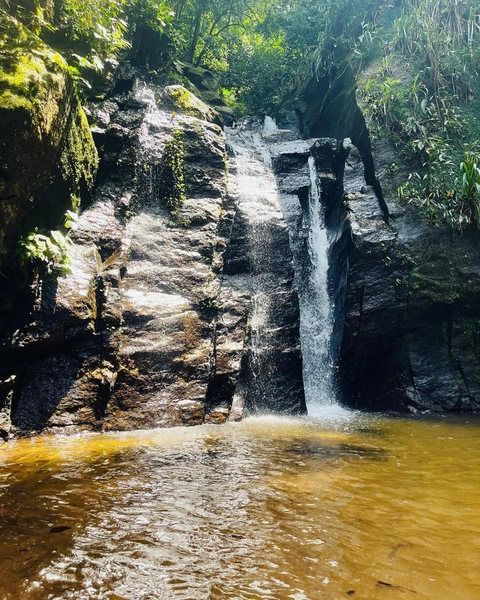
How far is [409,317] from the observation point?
9.63m

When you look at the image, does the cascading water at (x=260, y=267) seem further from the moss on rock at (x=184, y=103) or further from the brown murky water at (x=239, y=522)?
the brown murky water at (x=239, y=522)

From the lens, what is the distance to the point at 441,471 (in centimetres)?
408

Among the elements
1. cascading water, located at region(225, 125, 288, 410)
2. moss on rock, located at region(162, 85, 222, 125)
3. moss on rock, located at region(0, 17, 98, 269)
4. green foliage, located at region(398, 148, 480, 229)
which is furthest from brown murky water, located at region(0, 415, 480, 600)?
moss on rock, located at region(162, 85, 222, 125)

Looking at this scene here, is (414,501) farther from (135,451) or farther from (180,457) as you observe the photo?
(135,451)

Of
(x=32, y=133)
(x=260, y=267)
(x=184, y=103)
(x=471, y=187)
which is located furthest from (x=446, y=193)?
(x=32, y=133)

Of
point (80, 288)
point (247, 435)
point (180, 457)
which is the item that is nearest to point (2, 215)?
point (80, 288)

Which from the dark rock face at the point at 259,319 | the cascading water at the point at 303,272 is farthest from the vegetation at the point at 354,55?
the dark rock face at the point at 259,319

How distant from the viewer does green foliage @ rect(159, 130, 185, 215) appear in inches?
373

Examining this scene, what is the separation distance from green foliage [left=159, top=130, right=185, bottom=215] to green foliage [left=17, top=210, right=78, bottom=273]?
3051mm

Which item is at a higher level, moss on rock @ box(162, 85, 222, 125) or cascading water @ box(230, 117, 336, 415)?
moss on rock @ box(162, 85, 222, 125)

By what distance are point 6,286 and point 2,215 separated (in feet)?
3.64

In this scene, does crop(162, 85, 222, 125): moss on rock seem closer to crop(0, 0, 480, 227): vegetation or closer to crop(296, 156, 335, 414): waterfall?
crop(0, 0, 480, 227): vegetation

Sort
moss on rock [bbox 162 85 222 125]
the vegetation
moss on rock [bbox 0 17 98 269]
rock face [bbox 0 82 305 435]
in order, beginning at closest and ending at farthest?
moss on rock [bbox 0 17 98 269]
rock face [bbox 0 82 305 435]
the vegetation
moss on rock [bbox 162 85 222 125]

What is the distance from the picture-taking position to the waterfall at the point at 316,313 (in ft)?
32.6
